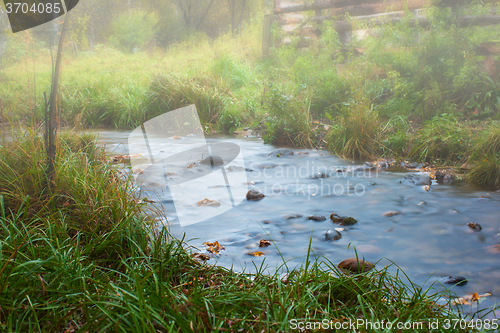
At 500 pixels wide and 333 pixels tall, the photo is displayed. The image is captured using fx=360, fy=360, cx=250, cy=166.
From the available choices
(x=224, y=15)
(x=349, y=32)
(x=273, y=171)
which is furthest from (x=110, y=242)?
(x=224, y=15)

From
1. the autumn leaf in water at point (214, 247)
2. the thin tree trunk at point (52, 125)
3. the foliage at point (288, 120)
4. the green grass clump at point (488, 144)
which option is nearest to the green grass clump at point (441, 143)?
the green grass clump at point (488, 144)

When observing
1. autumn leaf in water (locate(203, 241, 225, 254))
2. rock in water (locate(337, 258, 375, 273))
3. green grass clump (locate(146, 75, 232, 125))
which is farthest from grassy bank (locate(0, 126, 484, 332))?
green grass clump (locate(146, 75, 232, 125))

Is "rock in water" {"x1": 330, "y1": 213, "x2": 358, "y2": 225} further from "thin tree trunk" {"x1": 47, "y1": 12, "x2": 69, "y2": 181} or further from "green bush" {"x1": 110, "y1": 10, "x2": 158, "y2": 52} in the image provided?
"green bush" {"x1": 110, "y1": 10, "x2": 158, "y2": 52}

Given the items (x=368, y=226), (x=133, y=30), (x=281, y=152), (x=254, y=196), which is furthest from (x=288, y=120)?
(x=133, y=30)

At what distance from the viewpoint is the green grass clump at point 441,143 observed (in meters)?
5.51

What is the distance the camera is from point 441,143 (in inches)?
222

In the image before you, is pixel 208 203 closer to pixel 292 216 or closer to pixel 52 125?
pixel 292 216

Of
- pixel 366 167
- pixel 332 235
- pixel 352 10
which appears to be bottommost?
pixel 366 167

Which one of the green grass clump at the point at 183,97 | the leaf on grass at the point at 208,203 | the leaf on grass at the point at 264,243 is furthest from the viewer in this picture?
the green grass clump at the point at 183,97

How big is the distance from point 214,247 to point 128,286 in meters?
1.14

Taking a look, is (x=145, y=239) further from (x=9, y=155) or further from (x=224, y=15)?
(x=224, y=15)

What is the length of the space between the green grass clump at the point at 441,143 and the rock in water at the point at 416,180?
3.09 feet

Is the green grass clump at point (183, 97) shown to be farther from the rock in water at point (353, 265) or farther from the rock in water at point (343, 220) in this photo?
the rock in water at point (353, 265)

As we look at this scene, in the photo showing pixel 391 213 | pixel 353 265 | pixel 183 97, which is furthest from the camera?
pixel 183 97
